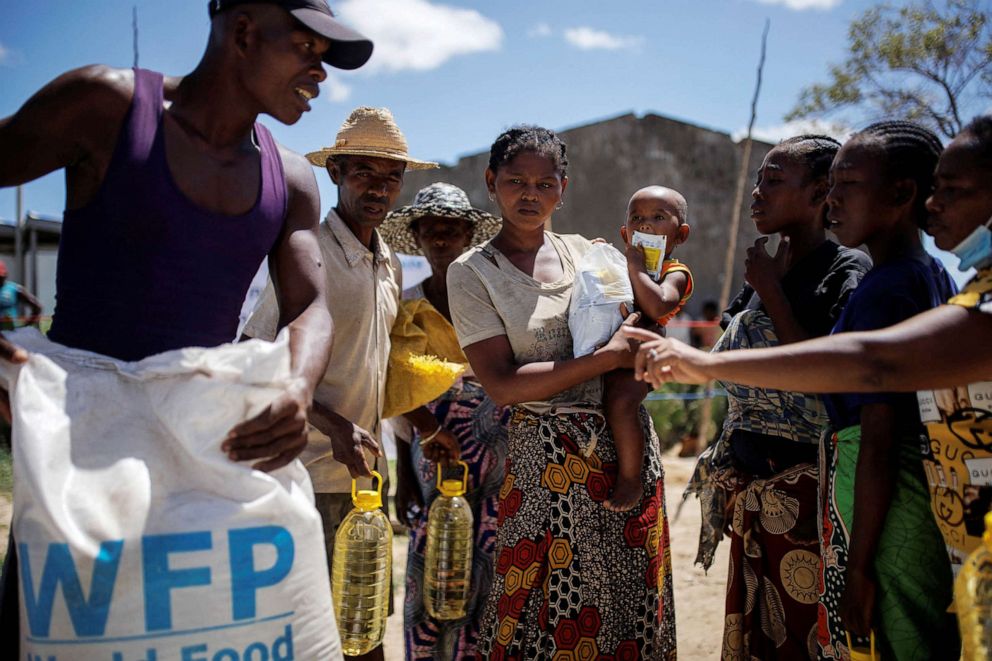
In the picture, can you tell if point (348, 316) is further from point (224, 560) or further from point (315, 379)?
point (224, 560)

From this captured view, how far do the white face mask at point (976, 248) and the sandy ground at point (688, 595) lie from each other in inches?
119

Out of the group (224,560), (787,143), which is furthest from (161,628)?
(787,143)

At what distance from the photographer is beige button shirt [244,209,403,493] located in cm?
314

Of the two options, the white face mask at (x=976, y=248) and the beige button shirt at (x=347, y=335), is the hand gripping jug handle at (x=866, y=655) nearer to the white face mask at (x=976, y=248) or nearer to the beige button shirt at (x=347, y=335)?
the white face mask at (x=976, y=248)

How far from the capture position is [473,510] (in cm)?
371

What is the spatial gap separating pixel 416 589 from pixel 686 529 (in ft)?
12.7

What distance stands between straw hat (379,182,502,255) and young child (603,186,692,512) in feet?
3.63

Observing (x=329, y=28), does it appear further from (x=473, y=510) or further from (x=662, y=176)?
(x=662, y=176)

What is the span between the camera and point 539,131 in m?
3.11

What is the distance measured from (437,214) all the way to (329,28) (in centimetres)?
207

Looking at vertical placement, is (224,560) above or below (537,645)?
above

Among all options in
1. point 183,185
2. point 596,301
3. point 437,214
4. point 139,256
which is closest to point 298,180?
point 183,185

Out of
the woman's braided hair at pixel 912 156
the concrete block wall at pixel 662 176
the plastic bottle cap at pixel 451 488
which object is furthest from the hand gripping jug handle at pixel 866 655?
the concrete block wall at pixel 662 176

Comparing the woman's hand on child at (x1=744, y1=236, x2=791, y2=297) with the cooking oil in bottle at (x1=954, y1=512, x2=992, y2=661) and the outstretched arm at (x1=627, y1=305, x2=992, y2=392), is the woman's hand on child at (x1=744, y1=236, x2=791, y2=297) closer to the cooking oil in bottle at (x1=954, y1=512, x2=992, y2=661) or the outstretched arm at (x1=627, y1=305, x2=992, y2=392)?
the outstretched arm at (x1=627, y1=305, x2=992, y2=392)
